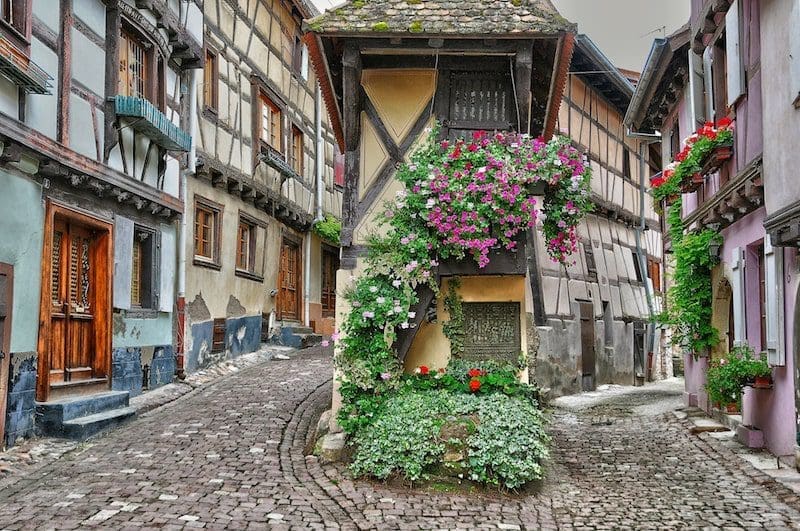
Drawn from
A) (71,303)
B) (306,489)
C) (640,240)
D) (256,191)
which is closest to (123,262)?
(71,303)

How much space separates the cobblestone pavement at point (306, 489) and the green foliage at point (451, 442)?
189 mm

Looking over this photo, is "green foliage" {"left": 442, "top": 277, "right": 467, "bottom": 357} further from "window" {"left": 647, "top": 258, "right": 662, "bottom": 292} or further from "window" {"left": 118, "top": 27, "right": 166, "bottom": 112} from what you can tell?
"window" {"left": 647, "top": 258, "right": 662, "bottom": 292}

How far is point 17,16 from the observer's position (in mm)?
7934

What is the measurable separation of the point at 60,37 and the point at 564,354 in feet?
32.9

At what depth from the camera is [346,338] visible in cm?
782

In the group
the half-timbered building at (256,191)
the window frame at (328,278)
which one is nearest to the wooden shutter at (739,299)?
the half-timbered building at (256,191)

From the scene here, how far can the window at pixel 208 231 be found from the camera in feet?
43.6

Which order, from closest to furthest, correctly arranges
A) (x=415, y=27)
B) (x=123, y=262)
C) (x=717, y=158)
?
(x=415, y=27), (x=717, y=158), (x=123, y=262)

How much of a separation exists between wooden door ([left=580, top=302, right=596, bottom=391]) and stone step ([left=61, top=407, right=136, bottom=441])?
9.26 m

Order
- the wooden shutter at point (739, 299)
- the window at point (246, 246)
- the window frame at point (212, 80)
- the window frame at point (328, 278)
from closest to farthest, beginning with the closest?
the wooden shutter at point (739, 299)
the window frame at point (212, 80)
the window at point (246, 246)
the window frame at point (328, 278)

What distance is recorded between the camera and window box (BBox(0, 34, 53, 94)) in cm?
728

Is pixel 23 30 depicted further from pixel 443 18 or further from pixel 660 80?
pixel 660 80

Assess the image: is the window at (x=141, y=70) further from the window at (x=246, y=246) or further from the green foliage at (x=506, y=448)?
the green foliage at (x=506, y=448)

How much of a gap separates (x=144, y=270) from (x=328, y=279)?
10.1 meters
